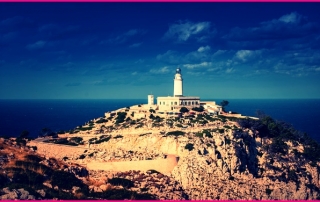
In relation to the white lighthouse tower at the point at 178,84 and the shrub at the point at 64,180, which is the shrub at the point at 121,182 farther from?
the white lighthouse tower at the point at 178,84

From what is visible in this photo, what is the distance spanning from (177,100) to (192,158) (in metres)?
25.2

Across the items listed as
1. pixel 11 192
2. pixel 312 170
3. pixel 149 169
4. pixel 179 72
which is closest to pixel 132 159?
pixel 149 169

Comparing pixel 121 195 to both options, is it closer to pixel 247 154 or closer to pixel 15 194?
pixel 15 194

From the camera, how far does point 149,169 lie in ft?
137

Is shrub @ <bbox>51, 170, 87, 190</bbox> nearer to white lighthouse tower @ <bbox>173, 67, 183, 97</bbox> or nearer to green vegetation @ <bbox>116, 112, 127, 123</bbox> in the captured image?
green vegetation @ <bbox>116, 112, 127, 123</bbox>

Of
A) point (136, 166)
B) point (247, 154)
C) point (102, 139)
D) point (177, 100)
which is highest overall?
point (177, 100)

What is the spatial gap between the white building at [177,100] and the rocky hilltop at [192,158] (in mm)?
7769

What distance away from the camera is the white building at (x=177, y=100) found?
214ft

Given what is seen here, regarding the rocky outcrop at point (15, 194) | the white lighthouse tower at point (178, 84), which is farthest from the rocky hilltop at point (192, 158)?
the white lighthouse tower at point (178, 84)

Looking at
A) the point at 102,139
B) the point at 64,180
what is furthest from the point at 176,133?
the point at 64,180

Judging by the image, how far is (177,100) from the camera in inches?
2648

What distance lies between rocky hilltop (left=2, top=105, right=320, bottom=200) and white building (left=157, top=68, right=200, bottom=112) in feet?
25.5

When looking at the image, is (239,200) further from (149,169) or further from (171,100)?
(171,100)

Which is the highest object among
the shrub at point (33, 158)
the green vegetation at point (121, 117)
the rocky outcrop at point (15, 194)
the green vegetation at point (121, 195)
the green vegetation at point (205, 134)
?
the green vegetation at point (121, 117)
